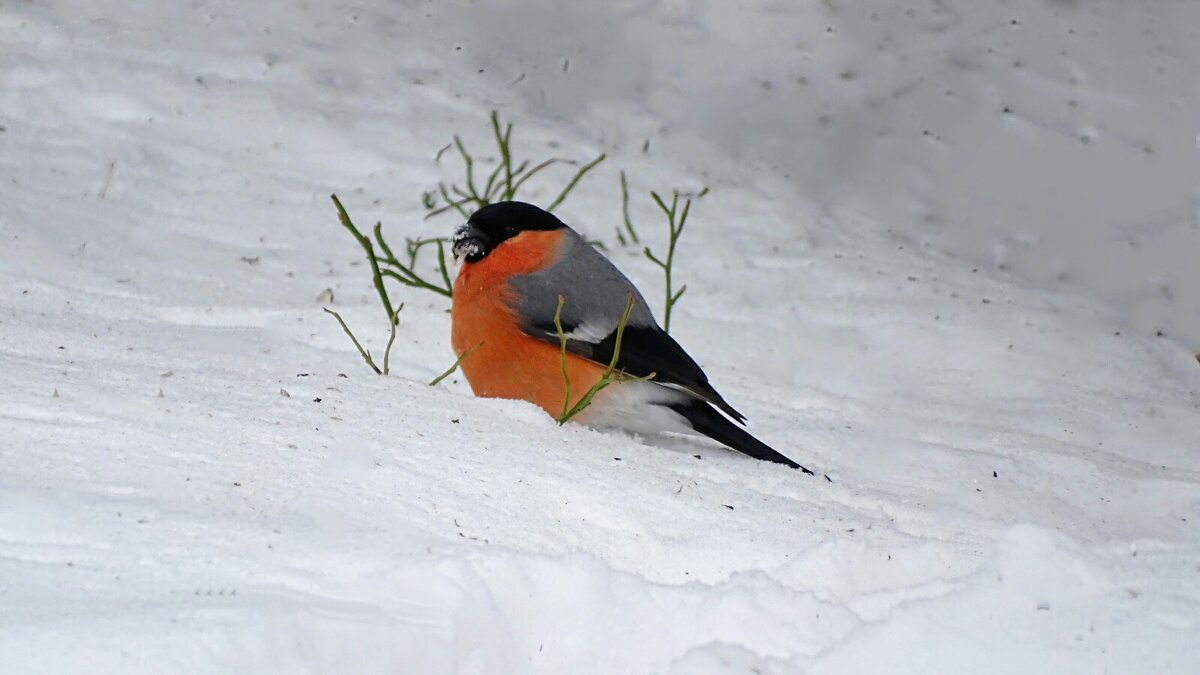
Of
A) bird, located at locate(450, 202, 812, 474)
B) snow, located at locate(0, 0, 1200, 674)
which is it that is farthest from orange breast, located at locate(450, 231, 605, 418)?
snow, located at locate(0, 0, 1200, 674)

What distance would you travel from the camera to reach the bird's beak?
3.54 m

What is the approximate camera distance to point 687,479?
9.29ft

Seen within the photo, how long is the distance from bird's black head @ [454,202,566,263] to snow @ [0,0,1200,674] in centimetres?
45

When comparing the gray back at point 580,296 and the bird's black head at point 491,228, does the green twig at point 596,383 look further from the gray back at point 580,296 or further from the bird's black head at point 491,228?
the bird's black head at point 491,228

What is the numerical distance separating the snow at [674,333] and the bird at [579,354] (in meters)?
0.12

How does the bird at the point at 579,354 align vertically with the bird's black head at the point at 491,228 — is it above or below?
below

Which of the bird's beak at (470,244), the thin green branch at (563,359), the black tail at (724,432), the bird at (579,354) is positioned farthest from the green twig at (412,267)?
the black tail at (724,432)

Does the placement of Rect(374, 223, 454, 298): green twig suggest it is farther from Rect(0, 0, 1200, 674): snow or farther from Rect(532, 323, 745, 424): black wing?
Rect(532, 323, 745, 424): black wing

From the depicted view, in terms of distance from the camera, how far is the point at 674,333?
4461 mm

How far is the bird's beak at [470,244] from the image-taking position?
11.6ft

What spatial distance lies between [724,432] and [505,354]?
22.4 inches

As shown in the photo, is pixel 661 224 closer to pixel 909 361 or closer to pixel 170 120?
pixel 909 361

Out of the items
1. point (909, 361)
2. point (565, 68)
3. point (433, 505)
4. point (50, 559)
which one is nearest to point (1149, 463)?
point (909, 361)

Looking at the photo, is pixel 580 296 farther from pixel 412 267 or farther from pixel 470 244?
pixel 412 267
